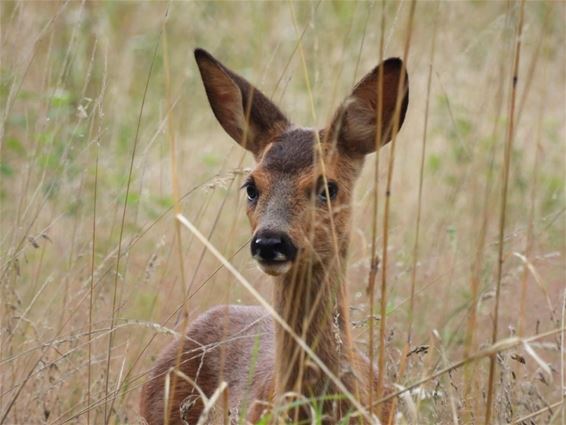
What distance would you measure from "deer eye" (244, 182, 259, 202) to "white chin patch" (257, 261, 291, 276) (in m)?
0.51

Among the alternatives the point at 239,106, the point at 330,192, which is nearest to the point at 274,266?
the point at 330,192

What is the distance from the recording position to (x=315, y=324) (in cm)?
402

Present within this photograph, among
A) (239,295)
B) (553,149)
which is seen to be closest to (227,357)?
(239,295)

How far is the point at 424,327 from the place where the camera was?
5406mm

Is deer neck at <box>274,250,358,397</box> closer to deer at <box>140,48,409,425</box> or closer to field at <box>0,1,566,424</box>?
deer at <box>140,48,409,425</box>

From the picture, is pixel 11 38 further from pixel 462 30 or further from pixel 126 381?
pixel 462 30

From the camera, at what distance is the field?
3795 millimetres

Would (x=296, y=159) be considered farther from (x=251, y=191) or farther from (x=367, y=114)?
(x=367, y=114)

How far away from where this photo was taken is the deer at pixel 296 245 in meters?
3.71

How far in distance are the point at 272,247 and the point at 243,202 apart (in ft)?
6.51

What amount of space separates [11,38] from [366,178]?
169 cm

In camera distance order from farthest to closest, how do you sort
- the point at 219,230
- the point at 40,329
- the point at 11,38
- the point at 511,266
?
the point at 219,230
the point at 511,266
the point at 11,38
the point at 40,329

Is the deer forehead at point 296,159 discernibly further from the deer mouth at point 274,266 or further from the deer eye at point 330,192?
the deer mouth at point 274,266

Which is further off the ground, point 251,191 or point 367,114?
point 367,114
